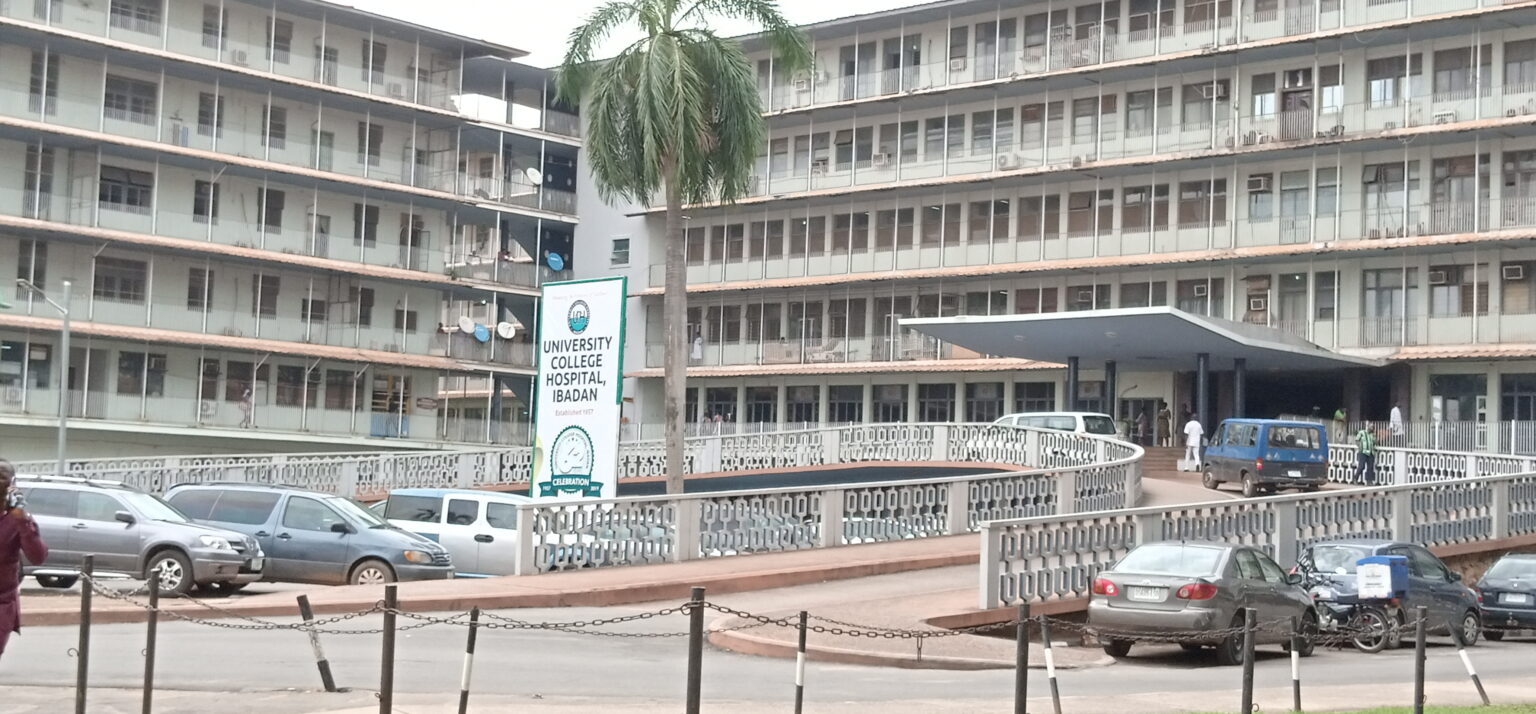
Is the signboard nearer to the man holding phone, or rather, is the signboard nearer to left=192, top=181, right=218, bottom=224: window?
the man holding phone

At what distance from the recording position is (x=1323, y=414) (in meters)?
58.3

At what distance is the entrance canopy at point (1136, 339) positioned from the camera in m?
47.1

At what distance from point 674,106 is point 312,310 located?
33371 millimetres

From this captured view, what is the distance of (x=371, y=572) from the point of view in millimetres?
26062

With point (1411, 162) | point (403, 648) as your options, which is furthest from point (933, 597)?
point (1411, 162)

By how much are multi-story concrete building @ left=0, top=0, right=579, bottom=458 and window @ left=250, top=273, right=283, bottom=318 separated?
96 millimetres

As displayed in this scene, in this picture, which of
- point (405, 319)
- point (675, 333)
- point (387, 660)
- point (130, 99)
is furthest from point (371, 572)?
point (405, 319)

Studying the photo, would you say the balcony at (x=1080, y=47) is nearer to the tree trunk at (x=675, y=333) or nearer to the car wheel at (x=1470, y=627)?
the tree trunk at (x=675, y=333)

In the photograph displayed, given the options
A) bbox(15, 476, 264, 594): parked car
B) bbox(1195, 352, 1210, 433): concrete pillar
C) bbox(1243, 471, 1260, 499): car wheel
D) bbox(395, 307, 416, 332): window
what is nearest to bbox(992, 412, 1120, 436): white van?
bbox(1243, 471, 1260, 499): car wheel

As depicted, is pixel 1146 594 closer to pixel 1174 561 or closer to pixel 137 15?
pixel 1174 561

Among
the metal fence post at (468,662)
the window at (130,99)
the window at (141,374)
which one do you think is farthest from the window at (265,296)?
the metal fence post at (468,662)

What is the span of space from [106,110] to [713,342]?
24516 mm

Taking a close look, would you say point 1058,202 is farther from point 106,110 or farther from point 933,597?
point 933,597

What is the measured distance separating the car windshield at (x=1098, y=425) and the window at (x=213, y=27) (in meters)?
35.1
